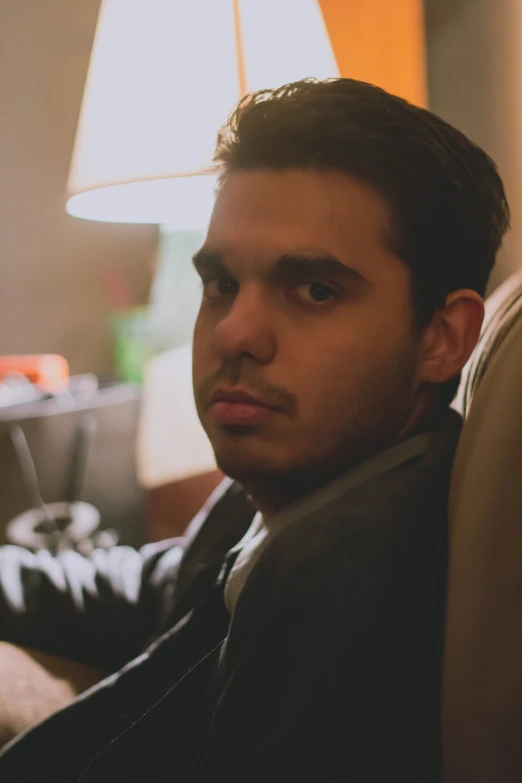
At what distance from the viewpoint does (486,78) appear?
1.06 m

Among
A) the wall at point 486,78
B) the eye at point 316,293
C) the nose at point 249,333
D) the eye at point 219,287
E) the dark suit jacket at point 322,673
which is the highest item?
the wall at point 486,78

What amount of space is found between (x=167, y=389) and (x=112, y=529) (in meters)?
0.31

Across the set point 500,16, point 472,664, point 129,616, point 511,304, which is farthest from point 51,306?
point 472,664

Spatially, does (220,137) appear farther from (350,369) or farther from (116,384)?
(116,384)

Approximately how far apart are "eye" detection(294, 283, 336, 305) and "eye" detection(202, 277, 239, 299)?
84 mm

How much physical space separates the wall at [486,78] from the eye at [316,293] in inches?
18.6

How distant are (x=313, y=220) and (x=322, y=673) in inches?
13.8

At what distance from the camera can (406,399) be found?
23.1 inches

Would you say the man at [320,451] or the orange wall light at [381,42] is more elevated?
the orange wall light at [381,42]

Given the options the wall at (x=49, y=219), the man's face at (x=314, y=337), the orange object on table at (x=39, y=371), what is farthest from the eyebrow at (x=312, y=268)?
the wall at (x=49, y=219)

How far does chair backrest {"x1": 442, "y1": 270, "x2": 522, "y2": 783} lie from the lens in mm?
386

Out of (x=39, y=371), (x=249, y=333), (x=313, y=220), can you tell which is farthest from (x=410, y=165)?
(x=39, y=371)

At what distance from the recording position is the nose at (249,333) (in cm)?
56

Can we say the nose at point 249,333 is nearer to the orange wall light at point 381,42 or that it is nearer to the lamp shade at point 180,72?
the lamp shade at point 180,72
